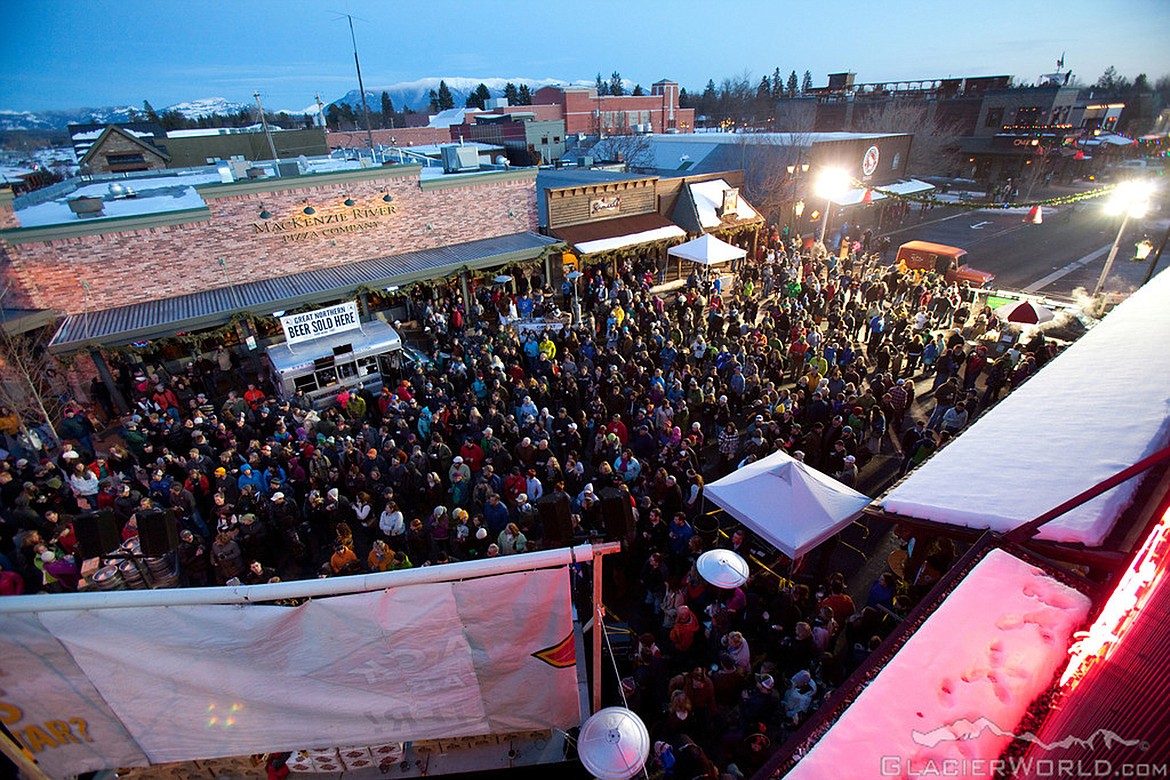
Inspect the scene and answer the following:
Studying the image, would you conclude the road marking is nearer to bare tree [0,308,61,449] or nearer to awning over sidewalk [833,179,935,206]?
awning over sidewalk [833,179,935,206]

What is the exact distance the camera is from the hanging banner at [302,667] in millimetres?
3293

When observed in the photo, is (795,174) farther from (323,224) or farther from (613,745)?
(613,745)

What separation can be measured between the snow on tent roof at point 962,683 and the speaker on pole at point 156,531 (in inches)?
241

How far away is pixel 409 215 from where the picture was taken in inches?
694

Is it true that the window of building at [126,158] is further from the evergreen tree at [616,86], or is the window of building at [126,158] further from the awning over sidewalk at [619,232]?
the evergreen tree at [616,86]

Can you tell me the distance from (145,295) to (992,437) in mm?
18145

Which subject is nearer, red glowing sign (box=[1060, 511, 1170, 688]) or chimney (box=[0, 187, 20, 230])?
red glowing sign (box=[1060, 511, 1170, 688])

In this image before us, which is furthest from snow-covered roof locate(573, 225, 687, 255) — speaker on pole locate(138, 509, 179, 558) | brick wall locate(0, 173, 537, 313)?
speaker on pole locate(138, 509, 179, 558)

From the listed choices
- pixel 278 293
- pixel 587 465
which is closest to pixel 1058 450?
pixel 587 465

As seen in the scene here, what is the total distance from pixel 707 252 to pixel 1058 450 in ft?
51.3

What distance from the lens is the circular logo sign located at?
3117 centimetres

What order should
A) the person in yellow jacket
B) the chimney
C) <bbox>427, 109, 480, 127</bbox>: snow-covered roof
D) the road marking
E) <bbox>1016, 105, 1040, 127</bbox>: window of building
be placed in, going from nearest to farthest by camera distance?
the chimney → the person in yellow jacket → the road marking → <bbox>1016, 105, 1040, 127</bbox>: window of building → <bbox>427, 109, 480, 127</bbox>: snow-covered roof

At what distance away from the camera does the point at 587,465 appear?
35.6ft

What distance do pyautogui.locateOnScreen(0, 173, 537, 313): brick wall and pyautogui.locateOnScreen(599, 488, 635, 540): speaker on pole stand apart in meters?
15.4
